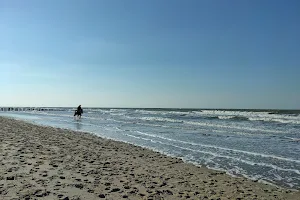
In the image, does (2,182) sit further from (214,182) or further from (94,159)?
(214,182)

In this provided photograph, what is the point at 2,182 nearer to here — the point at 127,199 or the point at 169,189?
the point at 127,199

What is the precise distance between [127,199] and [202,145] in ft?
38.0

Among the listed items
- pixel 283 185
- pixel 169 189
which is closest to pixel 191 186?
pixel 169 189

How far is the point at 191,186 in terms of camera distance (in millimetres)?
8656

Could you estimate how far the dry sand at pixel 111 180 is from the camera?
23.9ft

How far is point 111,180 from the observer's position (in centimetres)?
873

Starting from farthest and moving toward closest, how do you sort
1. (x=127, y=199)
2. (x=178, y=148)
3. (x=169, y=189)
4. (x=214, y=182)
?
(x=178, y=148), (x=214, y=182), (x=169, y=189), (x=127, y=199)

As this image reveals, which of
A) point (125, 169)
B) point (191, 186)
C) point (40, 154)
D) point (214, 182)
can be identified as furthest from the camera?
point (40, 154)

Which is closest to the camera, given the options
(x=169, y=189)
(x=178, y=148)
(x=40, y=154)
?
(x=169, y=189)

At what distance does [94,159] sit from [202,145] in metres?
7.84

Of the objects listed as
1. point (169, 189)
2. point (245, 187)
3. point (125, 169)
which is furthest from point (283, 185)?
point (125, 169)

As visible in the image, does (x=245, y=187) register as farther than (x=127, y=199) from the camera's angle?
Yes

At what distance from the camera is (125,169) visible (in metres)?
10.6

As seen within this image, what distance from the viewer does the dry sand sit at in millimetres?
7281
